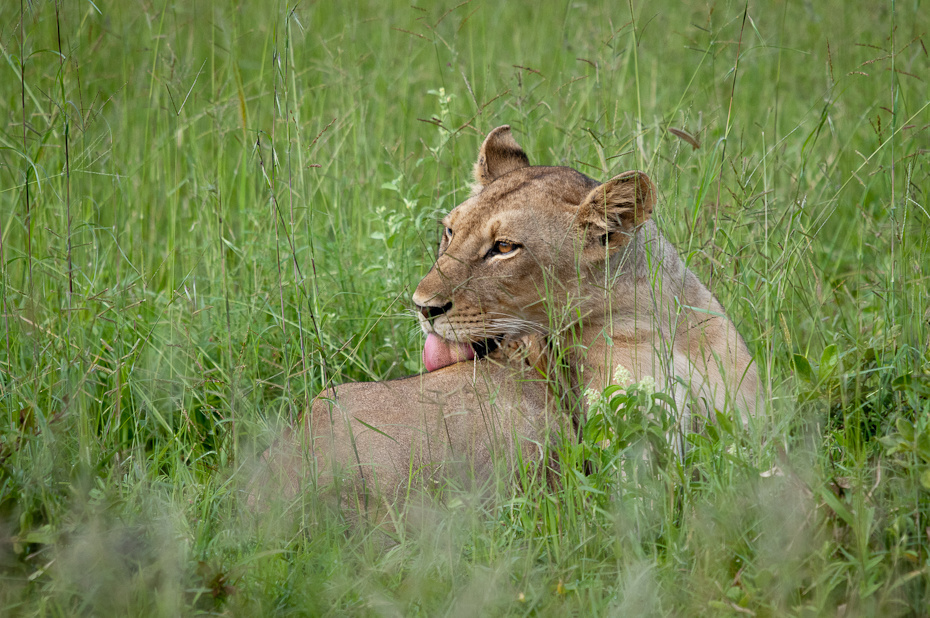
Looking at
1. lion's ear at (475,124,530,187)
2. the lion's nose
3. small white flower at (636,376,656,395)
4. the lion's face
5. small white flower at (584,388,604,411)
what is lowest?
small white flower at (584,388,604,411)

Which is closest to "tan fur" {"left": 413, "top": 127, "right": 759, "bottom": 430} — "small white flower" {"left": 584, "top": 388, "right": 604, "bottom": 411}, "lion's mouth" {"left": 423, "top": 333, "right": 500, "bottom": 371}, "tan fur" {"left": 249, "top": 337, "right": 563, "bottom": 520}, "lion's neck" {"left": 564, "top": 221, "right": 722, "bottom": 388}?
"lion's neck" {"left": 564, "top": 221, "right": 722, "bottom": 388}

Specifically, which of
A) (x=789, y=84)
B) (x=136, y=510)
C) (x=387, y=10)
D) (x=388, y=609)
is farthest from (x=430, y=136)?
(x=388, y=609)

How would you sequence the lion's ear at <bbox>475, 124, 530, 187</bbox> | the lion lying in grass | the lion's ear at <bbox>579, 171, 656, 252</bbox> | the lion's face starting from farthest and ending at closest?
1. the lion's ear at <bbox>475, 124, 530, 187</bbox>
2. the lion's face
3. the lion's ear at <bbox>579, 171, 656, 252</bbox>
4. the lion lying in grass

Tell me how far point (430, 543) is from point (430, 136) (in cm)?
448

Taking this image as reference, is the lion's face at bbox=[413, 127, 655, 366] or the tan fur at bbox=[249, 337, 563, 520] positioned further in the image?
the lion's face at bbox=[413, 127, 655, 366]

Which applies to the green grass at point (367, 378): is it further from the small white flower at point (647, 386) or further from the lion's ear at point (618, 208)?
the small white flower at point (647, 386)

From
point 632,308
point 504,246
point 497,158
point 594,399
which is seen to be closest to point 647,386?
point 594,399

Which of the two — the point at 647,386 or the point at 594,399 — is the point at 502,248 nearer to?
the point at 594,399

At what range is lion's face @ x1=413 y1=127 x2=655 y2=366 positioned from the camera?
3480 millimetres

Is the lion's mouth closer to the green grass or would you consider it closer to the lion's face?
the lion's face

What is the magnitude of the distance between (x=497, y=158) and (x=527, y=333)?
1068 millimetres

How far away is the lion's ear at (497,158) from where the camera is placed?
166 inches

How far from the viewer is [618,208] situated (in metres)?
3.45

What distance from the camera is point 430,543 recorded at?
8.62 ft
